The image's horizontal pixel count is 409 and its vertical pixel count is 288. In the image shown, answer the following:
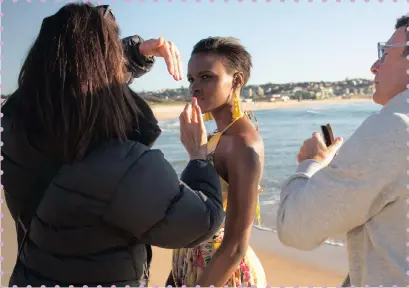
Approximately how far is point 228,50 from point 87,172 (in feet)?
4.39

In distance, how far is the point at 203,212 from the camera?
5.08 ft

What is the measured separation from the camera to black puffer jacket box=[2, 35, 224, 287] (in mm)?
1485

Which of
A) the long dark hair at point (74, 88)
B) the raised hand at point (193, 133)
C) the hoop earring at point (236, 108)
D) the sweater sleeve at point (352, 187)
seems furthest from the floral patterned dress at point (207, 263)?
the long dark hair at point (74, 88)

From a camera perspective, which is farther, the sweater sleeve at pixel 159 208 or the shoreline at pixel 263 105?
the shoreline at pixel 263 105

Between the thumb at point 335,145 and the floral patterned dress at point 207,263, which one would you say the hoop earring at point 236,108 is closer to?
the floral patterned dress at point 207,263

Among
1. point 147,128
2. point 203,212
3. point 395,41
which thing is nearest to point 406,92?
point 395,41

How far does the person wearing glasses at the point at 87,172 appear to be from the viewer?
1494 millimetres

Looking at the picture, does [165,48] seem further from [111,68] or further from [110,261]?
[110,261]

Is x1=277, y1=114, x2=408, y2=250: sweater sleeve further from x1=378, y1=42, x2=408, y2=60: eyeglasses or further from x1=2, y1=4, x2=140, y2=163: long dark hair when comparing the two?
x1=2, y1=4, x2=140, y2=163: long dark hair

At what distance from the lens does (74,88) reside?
1.51m

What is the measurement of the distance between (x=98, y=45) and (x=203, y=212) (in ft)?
2.01

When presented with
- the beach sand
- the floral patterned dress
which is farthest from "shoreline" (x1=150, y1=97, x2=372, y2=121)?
the floral patterned dress

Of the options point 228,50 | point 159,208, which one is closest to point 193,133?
point 159,208

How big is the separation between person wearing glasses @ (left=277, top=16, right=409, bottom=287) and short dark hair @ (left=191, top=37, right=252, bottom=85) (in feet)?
3.44
